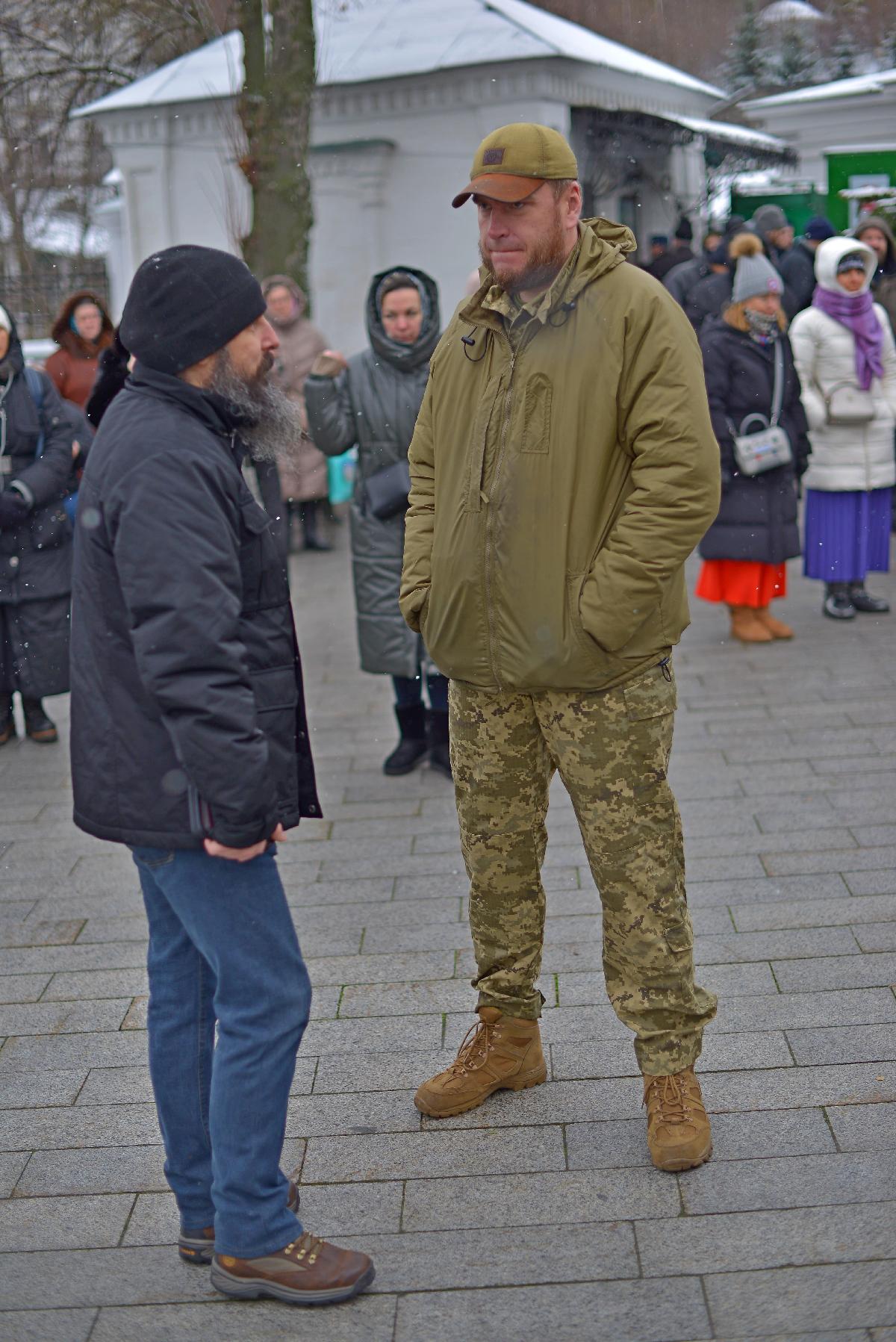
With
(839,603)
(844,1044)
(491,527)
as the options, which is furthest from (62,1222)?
(839,603)

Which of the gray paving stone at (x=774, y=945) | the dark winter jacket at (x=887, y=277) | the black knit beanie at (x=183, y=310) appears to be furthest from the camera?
the dark winter jacket at (x=887, y=277)

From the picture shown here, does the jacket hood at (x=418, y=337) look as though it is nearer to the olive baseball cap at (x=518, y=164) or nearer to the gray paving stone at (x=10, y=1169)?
the olive baseball cap at (x=518, y=164)

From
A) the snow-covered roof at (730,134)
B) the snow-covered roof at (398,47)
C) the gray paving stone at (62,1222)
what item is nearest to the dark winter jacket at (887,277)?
the snow-covered roof at (398,47)

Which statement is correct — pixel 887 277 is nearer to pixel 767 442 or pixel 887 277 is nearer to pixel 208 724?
pixel 767 442

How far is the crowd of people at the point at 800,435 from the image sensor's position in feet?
25.8

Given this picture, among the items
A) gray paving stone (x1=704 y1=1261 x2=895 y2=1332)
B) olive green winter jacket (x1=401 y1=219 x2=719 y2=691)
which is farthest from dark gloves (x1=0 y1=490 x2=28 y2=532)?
gray paving stone (x1=704 y1=1261 x2=895 y2=1332)

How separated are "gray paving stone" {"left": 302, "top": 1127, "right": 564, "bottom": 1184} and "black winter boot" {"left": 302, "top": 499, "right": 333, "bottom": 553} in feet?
28.9

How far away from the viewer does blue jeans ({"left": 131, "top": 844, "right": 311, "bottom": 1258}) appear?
8.85 feet

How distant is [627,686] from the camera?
10.4 ft

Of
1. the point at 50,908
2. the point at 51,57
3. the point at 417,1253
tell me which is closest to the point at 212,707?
the point at 417,1253

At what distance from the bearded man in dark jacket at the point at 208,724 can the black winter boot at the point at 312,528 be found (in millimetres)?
9161

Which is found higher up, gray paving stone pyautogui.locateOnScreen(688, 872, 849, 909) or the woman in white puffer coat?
the woman in white puffer coat

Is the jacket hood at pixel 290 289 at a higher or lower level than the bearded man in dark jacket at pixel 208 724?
higher

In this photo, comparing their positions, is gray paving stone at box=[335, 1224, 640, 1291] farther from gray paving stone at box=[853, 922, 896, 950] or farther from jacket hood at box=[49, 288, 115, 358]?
jacket hood at box=[49, 288, 115, 358]
